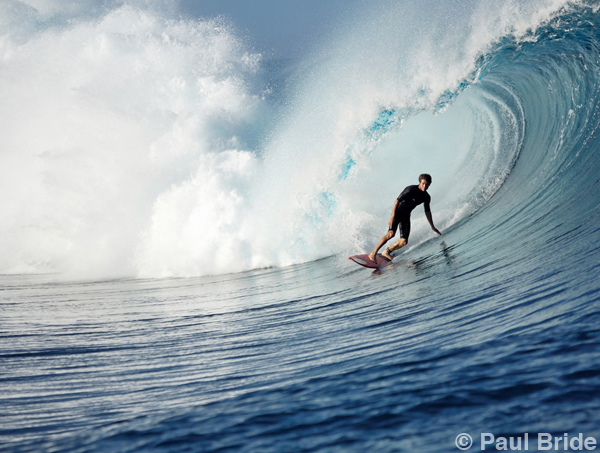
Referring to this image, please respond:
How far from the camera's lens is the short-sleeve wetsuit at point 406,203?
735 centimetres

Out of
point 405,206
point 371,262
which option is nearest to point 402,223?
point 405,206

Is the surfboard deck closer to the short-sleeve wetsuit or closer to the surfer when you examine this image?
the surfer

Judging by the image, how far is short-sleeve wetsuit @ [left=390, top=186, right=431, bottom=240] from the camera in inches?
289

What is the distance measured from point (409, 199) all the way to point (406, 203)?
0.08m

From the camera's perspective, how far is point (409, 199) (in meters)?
7.39

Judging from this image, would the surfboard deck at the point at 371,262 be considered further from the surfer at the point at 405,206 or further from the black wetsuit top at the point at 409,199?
A: the black wetsuit top at the point at 409,199

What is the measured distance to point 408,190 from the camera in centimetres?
738

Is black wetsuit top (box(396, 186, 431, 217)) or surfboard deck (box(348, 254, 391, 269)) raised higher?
black wetsuit top (box(396, 186, 431, 217))

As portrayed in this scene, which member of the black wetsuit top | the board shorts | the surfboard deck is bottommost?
the surfboard deck

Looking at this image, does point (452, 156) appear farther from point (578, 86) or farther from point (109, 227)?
point (109, 227)

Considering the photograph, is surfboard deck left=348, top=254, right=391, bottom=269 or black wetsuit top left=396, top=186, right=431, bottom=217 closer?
black wetsuit top left=396, top=186, right=431, bottom=217

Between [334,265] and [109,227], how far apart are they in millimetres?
9710

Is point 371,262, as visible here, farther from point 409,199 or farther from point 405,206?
point 409,199

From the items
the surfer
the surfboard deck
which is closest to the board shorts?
the surfer
